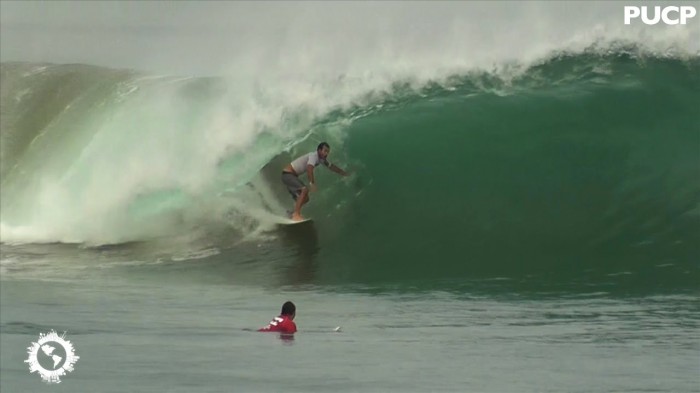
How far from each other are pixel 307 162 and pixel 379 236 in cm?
112

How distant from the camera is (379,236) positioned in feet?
44.7

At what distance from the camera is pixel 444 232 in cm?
1357

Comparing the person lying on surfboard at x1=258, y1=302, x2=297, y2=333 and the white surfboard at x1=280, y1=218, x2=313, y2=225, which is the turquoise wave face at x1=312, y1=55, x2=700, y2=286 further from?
the person lying on surfboard at x1=258, y1=302, x2=297, y2=333

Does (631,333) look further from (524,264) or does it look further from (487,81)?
(487,81)

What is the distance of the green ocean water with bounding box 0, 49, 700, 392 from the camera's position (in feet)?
27.2

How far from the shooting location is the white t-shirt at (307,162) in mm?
13477

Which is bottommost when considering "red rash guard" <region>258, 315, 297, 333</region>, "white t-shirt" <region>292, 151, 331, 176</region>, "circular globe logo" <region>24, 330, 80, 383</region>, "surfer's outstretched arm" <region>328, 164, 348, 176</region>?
"circular globe logo" <region>24, 330, 80, 383</region>

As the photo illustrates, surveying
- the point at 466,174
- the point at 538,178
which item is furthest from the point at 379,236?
the point at 538,178

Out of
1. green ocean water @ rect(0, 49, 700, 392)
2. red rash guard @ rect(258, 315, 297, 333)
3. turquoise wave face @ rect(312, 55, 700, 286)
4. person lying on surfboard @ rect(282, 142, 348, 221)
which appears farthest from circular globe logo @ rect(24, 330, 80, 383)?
person lying on surfboard @ rect(282, 142, 348, 221)

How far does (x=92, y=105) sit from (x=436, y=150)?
6.96 meters

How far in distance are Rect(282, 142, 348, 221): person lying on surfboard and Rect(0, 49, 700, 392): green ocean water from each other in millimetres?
312

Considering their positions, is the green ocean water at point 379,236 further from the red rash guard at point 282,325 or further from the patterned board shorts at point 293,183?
the patterned board shorts at point 293,183

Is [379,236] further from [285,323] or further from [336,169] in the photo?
[285,323]

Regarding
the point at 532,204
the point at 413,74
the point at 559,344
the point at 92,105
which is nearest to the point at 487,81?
the point at 413,74
